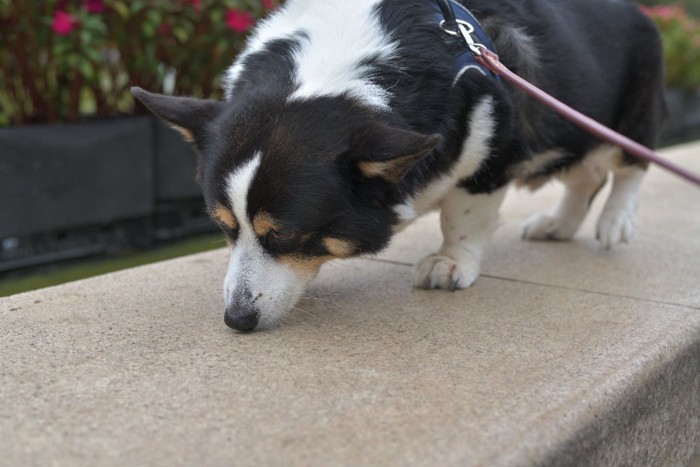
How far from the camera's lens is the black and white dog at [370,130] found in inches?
97.3

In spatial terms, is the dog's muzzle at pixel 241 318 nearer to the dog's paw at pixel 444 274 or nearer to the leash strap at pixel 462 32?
the dog's paw at pixel 444 274

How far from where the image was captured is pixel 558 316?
9.57 feet

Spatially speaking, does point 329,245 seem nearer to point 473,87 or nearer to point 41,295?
point 473,87

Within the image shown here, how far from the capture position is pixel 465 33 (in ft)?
9.32

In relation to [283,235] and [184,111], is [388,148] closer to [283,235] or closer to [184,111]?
[283,235]

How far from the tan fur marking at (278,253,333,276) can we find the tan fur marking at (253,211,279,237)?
131mm

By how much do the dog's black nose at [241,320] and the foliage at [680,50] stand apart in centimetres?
904

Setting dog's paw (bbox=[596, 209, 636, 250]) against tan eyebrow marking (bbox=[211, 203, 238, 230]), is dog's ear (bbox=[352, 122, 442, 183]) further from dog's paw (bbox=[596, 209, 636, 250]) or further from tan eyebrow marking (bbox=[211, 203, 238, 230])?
dog's paw (bbox=[596, 209, 636, 250])

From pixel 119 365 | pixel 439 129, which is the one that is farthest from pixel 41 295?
pixel 439 129

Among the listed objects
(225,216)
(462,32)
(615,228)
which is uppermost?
(462,32)

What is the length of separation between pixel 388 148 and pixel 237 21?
11.5 feet

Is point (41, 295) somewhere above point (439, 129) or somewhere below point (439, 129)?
below

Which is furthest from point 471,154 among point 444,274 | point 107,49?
point 107,49

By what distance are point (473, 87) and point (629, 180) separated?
60.6 inches
